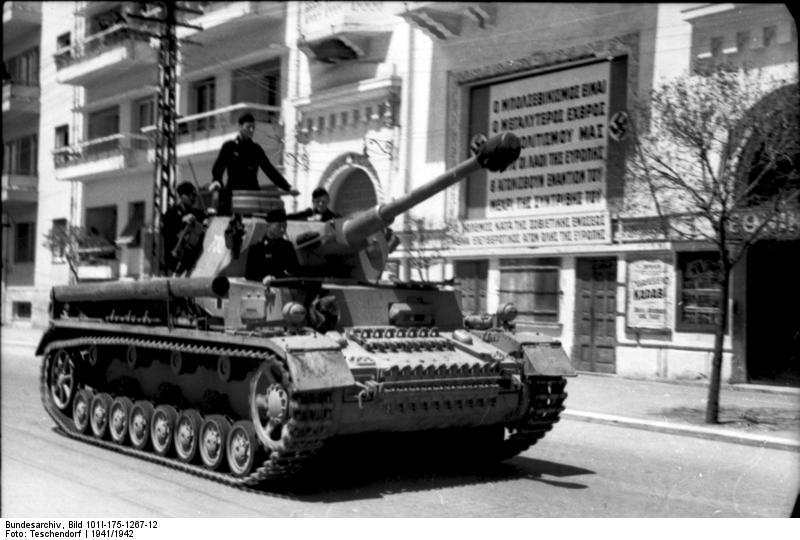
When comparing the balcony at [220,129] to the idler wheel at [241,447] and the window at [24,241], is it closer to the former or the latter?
the window at [24,241]

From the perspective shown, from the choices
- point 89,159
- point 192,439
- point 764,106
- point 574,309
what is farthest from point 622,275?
point 89,159

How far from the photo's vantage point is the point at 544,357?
956cm

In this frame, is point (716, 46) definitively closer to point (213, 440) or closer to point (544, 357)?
point (544, 357)

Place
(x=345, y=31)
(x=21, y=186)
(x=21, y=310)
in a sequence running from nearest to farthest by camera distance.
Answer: (x=21, y=186) → (x=345, y=31) → (x=21, y=310)

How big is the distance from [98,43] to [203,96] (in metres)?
1.52

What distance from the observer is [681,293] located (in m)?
11.8

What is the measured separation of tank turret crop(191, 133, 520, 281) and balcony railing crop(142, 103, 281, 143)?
1.64 meters

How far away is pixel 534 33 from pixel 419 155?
8.06ft

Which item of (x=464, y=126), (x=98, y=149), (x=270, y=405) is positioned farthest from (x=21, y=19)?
(x=270, y=405)

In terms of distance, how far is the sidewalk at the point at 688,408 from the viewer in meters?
10.8

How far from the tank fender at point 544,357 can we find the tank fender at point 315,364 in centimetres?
208

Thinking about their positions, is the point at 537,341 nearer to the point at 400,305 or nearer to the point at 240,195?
the point at 400,305

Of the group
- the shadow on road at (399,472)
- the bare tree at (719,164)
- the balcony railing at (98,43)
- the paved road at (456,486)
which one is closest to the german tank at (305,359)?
the shadow on road at (399,472)

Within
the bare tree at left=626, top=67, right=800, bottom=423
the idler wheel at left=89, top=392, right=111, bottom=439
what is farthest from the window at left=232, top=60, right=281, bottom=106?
the bare tree at left=626, top=67, right=800, bottom=423
